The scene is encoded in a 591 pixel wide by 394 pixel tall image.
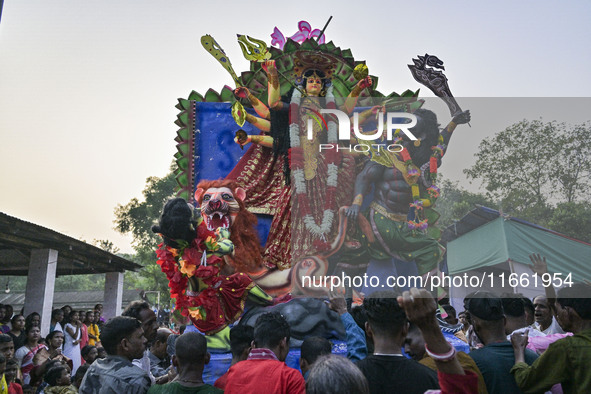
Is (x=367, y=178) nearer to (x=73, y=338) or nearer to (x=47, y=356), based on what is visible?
(x=47, y=356)

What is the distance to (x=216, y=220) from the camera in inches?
231

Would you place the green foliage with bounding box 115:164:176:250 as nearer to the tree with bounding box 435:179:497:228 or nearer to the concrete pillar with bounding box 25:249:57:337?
the concrete pillar with bounding box 25:249:57:337

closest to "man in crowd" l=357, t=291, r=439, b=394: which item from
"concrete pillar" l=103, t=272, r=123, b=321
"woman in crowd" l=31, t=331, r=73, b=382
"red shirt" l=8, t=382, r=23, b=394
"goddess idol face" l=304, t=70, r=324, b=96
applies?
"red shirt" l=8, t=382, r=23, b=394

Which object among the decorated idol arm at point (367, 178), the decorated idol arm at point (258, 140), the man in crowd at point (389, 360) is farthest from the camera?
the decorated idol arm at point (367, 178)

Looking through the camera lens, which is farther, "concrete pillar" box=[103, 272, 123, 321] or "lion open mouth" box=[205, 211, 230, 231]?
"concrete pillar" box=[103, 272, 123, 321]

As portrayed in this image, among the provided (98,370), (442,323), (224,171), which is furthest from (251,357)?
(224,171)

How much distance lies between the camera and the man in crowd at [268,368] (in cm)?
248

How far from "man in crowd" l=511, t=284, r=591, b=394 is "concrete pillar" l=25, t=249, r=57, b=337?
8.96 meters

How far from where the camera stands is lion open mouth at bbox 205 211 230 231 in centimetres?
582

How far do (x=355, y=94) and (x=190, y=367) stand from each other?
16.2 feet

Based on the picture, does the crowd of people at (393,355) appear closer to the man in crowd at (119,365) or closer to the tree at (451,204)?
the man in crowd at (119,365)

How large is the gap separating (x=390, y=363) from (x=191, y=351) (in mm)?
1123

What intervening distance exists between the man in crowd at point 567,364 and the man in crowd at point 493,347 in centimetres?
6

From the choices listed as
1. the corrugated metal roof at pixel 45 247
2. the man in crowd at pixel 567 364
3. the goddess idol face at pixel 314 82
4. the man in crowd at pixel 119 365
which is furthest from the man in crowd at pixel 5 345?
the goddess idol face at pixel 314 82
